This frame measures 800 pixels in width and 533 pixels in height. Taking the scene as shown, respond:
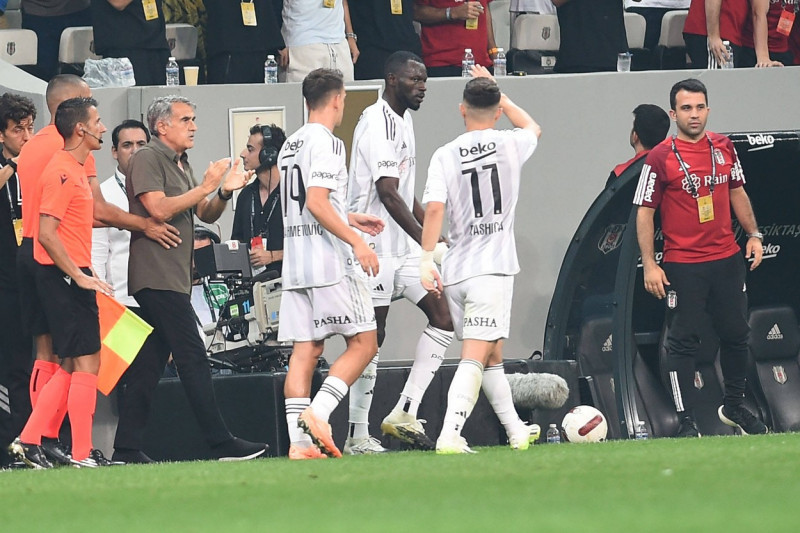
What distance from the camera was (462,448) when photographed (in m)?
8.12

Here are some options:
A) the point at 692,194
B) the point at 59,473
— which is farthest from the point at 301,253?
the point at 692,194

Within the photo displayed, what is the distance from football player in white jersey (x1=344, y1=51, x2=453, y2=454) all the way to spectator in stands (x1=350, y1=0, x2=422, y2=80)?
3.77 metres

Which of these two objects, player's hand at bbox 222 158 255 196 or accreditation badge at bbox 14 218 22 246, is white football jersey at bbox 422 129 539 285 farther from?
accreditation badge at bbox 14 218 22 246

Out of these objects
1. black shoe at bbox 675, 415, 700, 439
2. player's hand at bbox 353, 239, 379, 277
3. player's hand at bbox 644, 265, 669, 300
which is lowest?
black shoe at bbox 675, 415, 700, 439

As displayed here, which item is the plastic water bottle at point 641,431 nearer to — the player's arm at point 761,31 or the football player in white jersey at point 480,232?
the football player in white jersey at point 480,232

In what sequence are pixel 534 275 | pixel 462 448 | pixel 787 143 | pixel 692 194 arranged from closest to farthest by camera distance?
1. pixel 462 448
2. pixel 692 194
3. pixel 787 143
4. pixel 534 275

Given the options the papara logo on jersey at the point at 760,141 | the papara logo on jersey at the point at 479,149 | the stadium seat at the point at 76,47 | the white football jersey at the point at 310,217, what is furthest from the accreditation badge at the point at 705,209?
the stadium seat at the point at 76,47

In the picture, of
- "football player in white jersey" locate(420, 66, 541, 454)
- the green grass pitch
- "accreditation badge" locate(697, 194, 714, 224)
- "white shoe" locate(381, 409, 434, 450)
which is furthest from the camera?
"accreditation badge" locate(697, 194, 714, 224)

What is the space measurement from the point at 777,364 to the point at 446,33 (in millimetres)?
4252

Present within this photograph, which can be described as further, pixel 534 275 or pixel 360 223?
pixel 534 275

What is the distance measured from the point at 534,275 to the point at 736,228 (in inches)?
80.4

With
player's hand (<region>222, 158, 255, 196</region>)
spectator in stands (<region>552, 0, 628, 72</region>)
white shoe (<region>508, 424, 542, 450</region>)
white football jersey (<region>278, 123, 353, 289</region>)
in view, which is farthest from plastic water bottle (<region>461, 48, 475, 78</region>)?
white shoe (<region>508, 424, 542, 450</region>)

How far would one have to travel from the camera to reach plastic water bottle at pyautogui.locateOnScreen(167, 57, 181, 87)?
Answer: 11.9 m

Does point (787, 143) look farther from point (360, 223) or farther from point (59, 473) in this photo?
point (59, 473)
